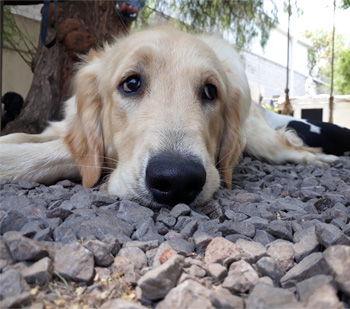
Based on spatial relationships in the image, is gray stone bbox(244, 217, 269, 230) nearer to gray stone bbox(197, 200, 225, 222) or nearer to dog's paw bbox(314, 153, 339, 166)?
gray stone bbox(197, 200, 225, 222)

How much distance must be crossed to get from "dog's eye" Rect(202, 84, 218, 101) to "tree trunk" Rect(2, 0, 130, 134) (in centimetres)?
268

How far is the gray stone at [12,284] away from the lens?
1130mm

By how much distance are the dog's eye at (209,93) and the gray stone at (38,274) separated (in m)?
1.98

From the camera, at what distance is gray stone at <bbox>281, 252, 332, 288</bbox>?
1.28m

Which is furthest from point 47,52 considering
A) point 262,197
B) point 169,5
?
point 262,197

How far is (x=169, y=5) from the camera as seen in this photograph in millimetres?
6129

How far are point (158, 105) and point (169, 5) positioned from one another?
4056 mm

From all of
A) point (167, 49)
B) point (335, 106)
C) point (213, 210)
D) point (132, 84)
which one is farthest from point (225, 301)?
point (335, 106)

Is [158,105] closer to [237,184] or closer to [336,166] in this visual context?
[237,184]

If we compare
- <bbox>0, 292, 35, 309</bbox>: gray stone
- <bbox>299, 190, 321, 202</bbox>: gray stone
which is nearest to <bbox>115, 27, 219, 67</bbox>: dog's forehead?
<bbox>299, 190, 321, 202</bbox>: gray stone

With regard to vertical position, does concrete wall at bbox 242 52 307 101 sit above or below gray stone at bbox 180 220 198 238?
above

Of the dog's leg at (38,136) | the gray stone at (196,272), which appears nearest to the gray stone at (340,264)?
the gray stone at (196,272)

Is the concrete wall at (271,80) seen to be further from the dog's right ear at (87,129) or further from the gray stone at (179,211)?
the gray stone at (179,211)

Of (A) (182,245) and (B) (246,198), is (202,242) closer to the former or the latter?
(A) (182,245)
